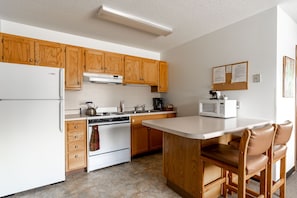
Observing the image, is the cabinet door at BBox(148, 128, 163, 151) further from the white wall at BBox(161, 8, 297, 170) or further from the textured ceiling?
the textured ceiling

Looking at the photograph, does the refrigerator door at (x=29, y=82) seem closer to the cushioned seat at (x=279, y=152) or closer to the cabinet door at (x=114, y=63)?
the cabinet door at (x=114, y=63)

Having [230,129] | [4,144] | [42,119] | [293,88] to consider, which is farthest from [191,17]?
[4,144]

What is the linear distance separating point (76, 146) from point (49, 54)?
159 centimetres

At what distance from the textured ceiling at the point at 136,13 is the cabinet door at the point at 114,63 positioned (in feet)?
1.31

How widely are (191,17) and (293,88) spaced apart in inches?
79.4

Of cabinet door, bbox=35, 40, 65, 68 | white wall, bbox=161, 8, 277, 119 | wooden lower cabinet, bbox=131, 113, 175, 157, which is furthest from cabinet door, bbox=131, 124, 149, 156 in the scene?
cabinet door, bbox=35, 40, 65, 68

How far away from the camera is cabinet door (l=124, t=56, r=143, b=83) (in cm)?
345

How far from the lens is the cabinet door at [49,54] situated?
8.39 ft

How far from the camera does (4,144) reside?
1886mm

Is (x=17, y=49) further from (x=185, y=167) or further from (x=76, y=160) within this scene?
(x=185, y=167)

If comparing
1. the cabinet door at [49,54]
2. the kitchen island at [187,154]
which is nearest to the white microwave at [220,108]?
the kitchen island at [187,154]

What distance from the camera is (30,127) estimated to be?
203cm

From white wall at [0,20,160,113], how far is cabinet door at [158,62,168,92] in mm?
325

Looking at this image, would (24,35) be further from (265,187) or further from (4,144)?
(265,187)
